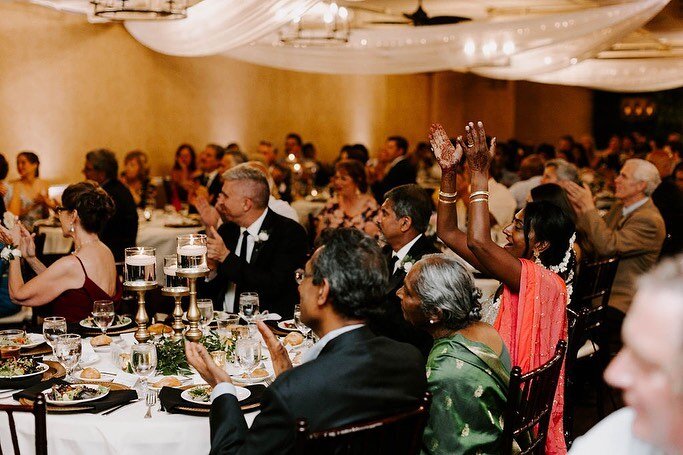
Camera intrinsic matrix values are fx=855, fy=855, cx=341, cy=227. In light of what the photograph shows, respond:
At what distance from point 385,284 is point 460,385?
0.39 metres

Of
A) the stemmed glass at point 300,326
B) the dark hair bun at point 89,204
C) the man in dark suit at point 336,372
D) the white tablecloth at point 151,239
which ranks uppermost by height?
the dark hair bun at point 89,204

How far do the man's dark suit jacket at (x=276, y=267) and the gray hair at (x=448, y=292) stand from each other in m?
1.75

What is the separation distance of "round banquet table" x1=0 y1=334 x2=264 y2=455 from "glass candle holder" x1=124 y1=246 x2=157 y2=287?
73 centimetres

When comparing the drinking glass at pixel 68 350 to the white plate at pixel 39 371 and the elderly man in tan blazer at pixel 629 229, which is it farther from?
the elderly man in tan blazer at pixel 629 229

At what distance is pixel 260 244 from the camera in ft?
14.7

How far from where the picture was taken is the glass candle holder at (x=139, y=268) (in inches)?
125

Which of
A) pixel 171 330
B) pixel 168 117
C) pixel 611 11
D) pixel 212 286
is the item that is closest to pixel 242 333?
pixel 171 330

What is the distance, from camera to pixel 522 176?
8.45 m

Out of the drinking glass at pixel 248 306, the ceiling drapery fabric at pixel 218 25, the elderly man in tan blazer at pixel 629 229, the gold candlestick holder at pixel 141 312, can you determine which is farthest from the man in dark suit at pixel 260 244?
the elderly man in tan blazer at pixel 629 229

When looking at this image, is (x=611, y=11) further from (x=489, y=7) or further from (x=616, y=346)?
(x=489, y=7)

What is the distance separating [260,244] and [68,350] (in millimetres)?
1744

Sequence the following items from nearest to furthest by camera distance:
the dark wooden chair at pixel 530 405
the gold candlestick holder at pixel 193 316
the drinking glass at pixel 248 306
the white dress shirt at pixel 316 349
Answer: the white dress shirt at pixel 316 349
the dark wooden chair at pixel 530 405
the gold candlestick holder at pixel 193 316
the drinking glass at pixel 248 306

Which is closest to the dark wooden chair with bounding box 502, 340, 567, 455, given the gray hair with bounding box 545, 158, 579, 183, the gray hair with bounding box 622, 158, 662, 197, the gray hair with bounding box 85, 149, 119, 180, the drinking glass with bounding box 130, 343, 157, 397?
the drinking glass with bounding box 130, 343, 157, 397

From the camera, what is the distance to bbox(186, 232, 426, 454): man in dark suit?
6.84 ft
